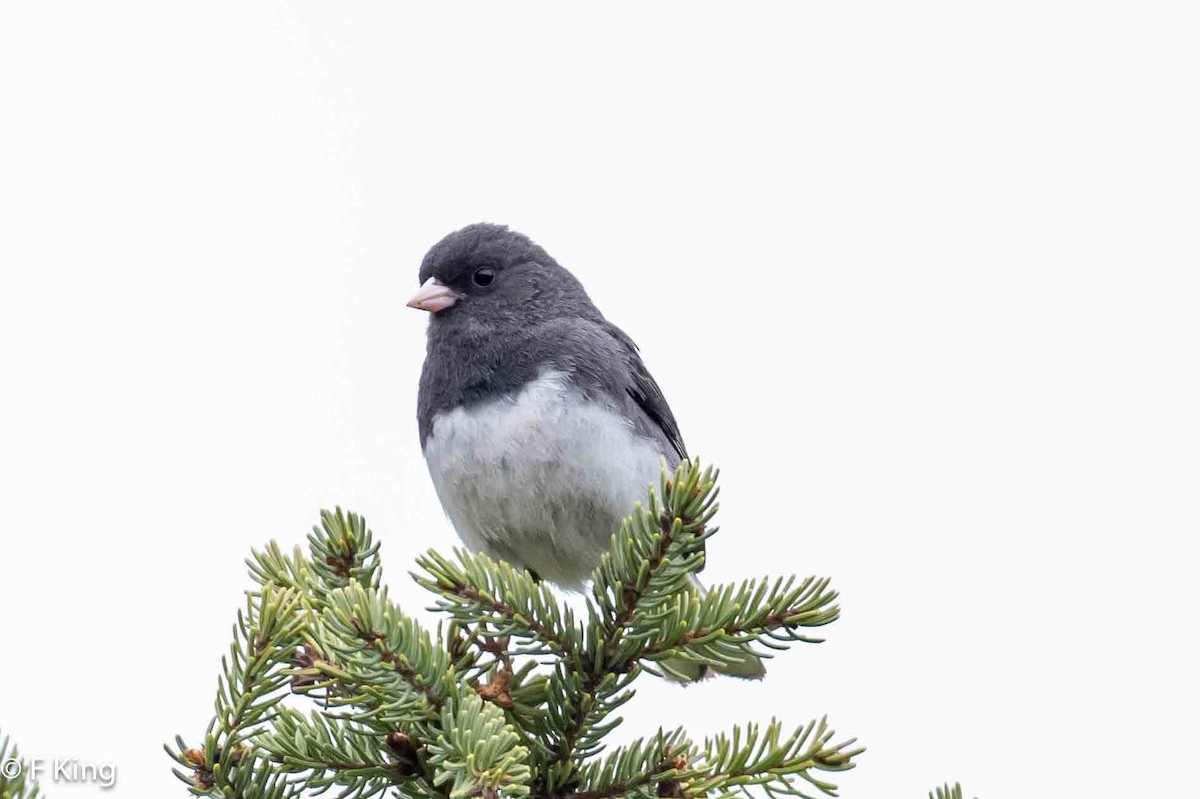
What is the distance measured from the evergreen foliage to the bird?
1177 millimetres

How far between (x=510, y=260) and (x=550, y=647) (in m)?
2.08

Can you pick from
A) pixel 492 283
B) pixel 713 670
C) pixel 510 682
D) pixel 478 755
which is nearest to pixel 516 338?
pixel 492 283

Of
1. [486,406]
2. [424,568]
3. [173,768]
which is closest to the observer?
[173,768]

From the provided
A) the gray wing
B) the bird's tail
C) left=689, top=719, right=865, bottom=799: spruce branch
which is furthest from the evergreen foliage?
the gray wing

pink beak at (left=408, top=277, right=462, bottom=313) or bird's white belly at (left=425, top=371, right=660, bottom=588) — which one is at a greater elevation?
pink beak at (left=408, top=277, right=462, bottom=313)

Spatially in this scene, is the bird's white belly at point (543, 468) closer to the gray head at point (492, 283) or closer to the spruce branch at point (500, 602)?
the gray head at point (492, 283)

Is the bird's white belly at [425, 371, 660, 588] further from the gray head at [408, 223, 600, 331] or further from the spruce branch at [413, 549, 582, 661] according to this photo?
the spruce branch at [413, 549, 582, 661]

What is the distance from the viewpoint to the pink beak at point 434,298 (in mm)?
3611

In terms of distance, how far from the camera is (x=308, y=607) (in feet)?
6.05

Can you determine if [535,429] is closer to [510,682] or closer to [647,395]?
[647,395]

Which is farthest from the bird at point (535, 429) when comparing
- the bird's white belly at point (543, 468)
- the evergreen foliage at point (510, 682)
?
the evergreen foliage at point (510, 682)

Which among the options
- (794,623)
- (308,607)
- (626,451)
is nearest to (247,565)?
(308,607)

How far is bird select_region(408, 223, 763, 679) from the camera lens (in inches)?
123

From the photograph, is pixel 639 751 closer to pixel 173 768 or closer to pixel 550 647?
pixel 550 647
